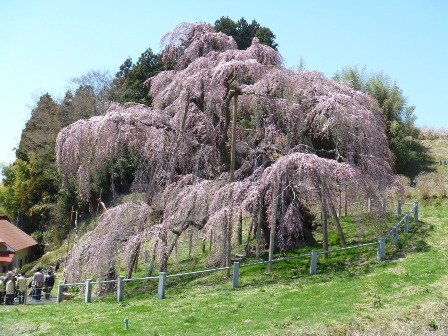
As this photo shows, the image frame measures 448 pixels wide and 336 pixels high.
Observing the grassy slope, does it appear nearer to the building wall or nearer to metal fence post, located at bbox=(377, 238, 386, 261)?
metal fence post, located at bbox=(377, 238, 386, 261)

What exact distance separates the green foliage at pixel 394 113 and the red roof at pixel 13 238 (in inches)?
845

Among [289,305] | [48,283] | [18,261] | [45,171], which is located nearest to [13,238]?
[18,261]

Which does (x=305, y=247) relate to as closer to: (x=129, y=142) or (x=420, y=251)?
(x=420, y=251)

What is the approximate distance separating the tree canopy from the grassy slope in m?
1.38

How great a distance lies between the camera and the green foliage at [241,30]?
139ft

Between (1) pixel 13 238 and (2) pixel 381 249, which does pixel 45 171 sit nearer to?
(1) pixel 13 238

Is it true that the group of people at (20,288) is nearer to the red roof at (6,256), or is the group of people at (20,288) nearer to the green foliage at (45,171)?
the red roof at (6,256)

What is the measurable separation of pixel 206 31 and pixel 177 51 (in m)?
1.36

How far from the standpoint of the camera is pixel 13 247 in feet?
97.9

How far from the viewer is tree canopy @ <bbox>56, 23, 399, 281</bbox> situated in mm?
15180

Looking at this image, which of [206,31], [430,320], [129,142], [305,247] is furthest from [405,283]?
[206,31]

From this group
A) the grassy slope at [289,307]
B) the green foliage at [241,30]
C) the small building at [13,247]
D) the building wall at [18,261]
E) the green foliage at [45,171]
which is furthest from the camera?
the green foliage at [241,30]

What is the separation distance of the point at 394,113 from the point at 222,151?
19.8 meters

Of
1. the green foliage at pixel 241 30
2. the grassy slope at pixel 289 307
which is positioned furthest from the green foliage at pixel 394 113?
the grassy slope at pixel 289 307
